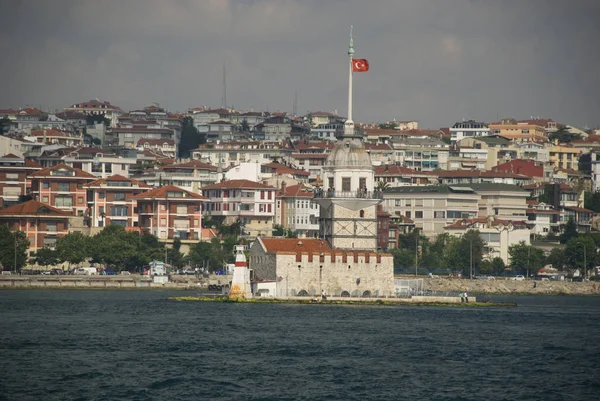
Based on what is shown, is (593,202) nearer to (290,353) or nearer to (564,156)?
(564,156)

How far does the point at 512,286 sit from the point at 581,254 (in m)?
11.1

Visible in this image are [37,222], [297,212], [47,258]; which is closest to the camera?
[47,258]

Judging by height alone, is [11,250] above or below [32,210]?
below

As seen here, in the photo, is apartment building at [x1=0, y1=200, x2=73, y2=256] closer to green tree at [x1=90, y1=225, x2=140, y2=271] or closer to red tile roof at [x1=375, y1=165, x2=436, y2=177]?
green tree at [x1=90, y1=225, x2=140, y2=271]

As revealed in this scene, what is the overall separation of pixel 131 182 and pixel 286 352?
7494 centimetres

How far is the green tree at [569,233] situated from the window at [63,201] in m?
47.5

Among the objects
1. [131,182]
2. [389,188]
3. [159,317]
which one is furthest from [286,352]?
[389,188]

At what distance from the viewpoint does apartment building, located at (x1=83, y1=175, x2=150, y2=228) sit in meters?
125

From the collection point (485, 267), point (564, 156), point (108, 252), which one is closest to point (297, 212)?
point (485, 267)

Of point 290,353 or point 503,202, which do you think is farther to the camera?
point 503,202

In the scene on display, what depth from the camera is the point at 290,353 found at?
177 feet

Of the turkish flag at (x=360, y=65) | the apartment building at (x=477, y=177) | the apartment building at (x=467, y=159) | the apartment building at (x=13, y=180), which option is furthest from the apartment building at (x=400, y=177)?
the turkish flag at (x=360, y=65)

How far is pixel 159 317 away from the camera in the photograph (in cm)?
6931

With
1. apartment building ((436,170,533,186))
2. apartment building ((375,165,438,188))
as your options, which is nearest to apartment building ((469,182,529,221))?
apartment building ((436,170,533,186))
